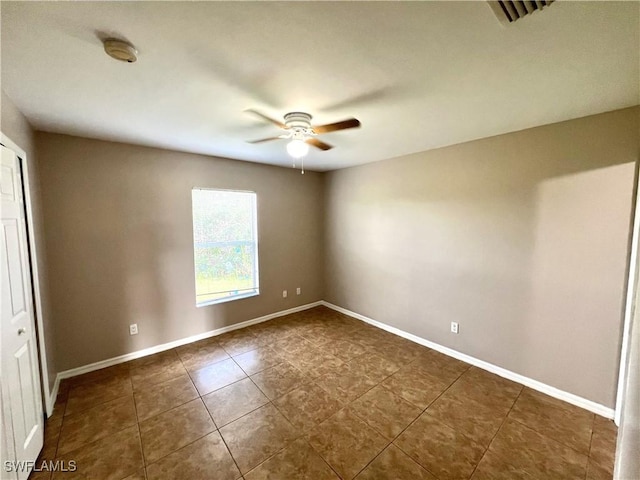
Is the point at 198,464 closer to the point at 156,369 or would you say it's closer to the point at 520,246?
the point at 156,369

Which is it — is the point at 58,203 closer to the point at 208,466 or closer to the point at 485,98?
the point at 208,466

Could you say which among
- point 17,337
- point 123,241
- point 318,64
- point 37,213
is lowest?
point 17,337

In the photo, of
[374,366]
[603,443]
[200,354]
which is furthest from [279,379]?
[603,443]

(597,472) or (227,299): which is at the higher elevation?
(227,299)

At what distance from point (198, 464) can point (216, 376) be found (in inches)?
40.4

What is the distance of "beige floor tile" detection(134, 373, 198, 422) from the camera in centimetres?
221

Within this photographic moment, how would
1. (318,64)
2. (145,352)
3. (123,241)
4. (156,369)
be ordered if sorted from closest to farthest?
(318,64) < (156,369) < (123,241) < (145,352)

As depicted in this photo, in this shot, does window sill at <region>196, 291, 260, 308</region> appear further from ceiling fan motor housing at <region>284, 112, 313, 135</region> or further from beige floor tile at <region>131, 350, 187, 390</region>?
ceiling fan motor housing at <region>284, 112, 313, 135</region>

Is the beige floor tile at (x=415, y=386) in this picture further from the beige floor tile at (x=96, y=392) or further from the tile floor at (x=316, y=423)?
the beige floor tile at (x=96, y=392)

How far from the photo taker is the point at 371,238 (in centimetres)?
398

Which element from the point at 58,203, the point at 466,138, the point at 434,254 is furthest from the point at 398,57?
the point at 58,203

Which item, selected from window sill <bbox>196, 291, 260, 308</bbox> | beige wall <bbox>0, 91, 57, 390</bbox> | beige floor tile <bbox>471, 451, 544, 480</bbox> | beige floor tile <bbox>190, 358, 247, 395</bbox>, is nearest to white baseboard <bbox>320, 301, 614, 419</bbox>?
beige floor tile <bbox>471, 451, 544, 480</bbox>

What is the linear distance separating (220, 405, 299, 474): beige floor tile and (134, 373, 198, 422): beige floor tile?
24.4 inches

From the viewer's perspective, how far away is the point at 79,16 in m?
1.09
